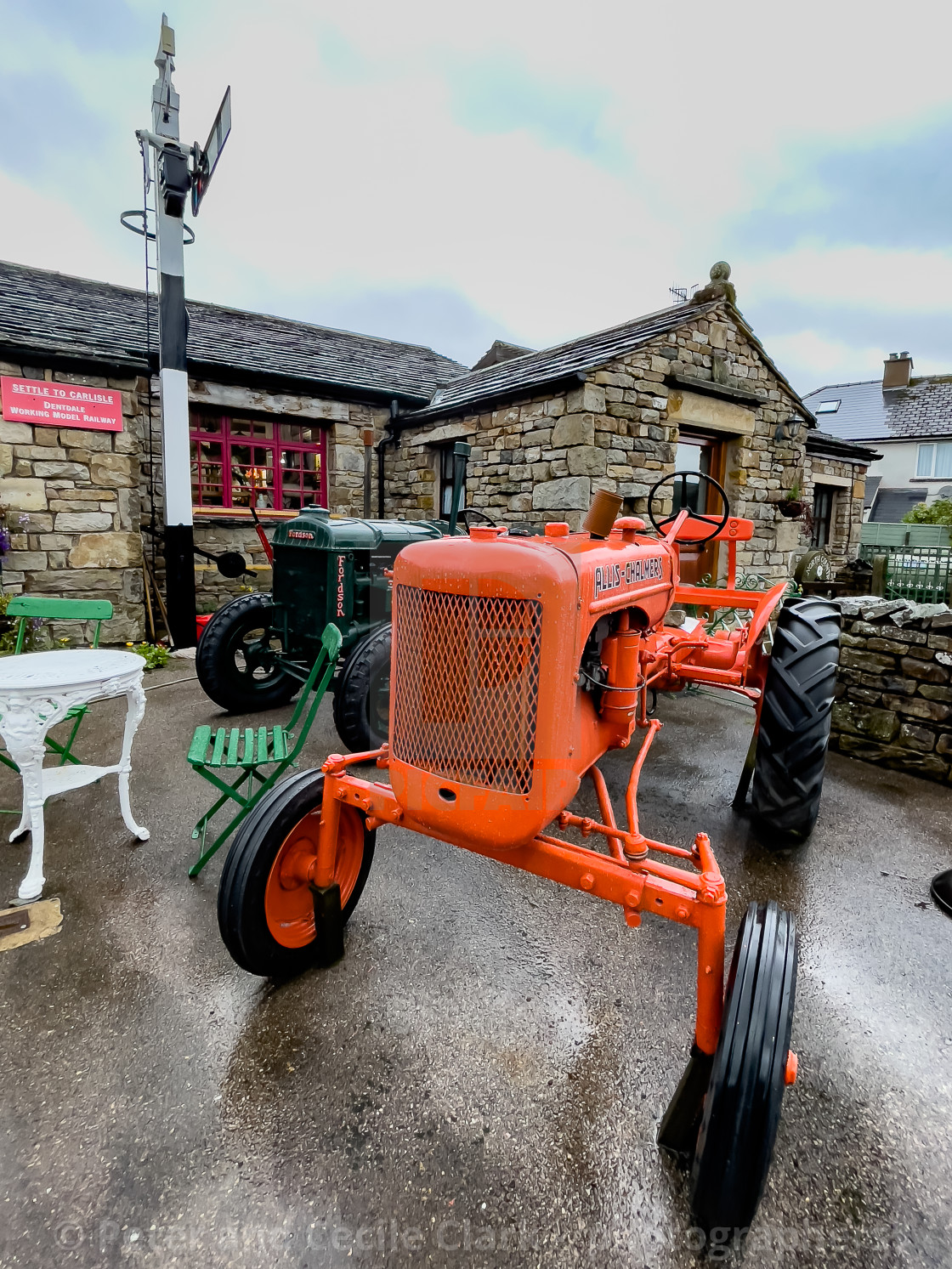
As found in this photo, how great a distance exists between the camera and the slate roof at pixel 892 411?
23.6 meters

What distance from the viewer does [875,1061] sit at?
1726mm

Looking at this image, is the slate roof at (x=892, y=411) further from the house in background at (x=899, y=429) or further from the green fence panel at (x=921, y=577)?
the green fence panel at (x=921, y=577)

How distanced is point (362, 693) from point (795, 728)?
2.05 meters

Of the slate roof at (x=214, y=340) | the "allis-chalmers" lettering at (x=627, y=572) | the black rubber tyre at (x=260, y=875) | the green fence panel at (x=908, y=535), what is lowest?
the black rubber tyre at (x=260, y=875)

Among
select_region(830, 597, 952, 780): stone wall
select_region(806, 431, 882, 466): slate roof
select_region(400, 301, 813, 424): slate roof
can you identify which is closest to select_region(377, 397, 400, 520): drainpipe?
select_region(400, 301, 813, 424): slate roof

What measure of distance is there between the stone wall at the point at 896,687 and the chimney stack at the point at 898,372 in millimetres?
27713

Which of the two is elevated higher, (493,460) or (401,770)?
(493,460)

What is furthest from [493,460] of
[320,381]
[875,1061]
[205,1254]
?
[205,1254]

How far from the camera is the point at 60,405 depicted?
6.12 meters

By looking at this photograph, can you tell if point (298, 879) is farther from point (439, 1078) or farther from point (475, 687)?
point (475, 687)

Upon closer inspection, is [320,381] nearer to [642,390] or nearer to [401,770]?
[642,390]

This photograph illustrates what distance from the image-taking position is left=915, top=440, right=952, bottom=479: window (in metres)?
23.0

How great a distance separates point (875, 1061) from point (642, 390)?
5.63m

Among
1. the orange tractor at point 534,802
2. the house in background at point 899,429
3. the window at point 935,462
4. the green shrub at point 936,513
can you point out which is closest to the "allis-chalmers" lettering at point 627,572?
the orange tractor at point 534,802
